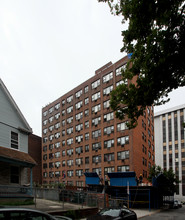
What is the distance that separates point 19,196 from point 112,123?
3310 centimetres

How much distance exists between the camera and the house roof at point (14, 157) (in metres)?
18.7

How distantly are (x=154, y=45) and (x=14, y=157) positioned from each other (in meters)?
13.7

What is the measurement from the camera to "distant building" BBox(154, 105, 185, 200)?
8475 cm

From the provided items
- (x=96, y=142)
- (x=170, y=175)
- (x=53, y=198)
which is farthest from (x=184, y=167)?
(x=53, y=198)

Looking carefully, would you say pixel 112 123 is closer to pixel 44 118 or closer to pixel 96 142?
pixel 96 142

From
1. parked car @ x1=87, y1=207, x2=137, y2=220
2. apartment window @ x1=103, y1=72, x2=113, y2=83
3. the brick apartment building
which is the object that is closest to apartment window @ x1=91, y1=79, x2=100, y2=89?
the brick apartment building

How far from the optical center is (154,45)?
12.0 meters

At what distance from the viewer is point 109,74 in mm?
52125

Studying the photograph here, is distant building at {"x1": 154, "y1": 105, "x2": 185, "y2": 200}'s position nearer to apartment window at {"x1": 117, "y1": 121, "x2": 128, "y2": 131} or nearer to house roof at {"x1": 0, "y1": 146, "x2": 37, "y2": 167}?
apartment window at {"x1": 117, "y1": 121, "x2": 128, "y2": 131}

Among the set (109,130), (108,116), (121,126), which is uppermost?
(108,116)

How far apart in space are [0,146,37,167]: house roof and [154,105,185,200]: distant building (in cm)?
7192

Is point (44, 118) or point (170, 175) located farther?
point (44, 118)

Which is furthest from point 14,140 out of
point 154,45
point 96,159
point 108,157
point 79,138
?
point 79,138

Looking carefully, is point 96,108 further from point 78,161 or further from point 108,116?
point 78,161
